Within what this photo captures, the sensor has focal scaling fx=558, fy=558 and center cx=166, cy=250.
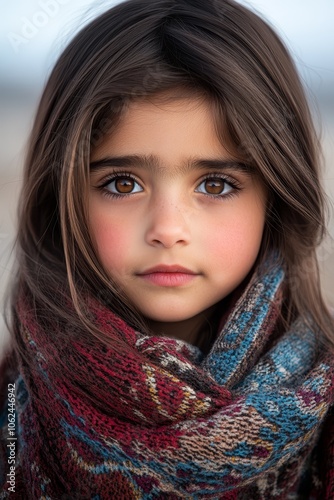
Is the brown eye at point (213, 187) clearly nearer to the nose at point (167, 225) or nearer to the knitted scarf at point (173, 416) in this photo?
the nose at point (167, 225)

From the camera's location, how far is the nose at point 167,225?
99 cm

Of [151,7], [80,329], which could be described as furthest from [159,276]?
[151,7]

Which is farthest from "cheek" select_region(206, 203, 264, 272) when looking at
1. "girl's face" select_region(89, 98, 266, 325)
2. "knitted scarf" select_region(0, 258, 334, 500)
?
"knitted scarf" select_region(0, 258, 334, 500)

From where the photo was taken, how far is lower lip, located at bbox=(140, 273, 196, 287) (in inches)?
41.4

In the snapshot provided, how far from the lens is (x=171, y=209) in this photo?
1.01m

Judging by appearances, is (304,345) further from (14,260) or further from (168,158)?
(14,260)

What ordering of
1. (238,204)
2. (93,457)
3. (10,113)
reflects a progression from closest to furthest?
(93,457) < (238,204) < (10,113)

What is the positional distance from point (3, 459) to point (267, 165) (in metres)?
0.81

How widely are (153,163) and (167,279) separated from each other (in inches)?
8.6

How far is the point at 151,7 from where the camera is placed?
1.15m

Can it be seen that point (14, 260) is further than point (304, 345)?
Yes

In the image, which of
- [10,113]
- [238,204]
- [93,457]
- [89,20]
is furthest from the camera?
[10,113]

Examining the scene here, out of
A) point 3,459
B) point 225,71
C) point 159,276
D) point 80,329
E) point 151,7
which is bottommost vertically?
point 3,459

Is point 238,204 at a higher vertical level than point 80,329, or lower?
higher
